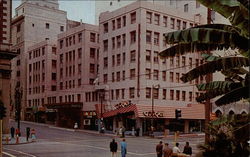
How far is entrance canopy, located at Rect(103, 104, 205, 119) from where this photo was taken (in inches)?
2098

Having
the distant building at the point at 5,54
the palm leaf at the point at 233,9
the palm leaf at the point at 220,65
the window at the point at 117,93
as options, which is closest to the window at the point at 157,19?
the window at the point at 117,93

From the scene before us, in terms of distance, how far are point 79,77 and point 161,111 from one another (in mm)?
21342

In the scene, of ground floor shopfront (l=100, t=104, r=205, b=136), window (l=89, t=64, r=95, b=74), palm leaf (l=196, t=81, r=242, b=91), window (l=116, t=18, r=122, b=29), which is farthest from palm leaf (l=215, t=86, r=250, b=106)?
window (l=89, t=64, r=95, b=74)

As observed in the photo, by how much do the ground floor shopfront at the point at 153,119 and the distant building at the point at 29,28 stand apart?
4297cm

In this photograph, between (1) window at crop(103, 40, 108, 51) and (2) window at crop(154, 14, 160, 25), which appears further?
(1) window at crop(103, 40, 108, 51)

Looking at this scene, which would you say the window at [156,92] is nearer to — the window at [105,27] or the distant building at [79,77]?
the distant building at [79,77]

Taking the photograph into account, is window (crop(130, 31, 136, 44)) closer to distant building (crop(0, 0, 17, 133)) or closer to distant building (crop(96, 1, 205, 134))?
distant building (crop(96, 1, 205, 134))

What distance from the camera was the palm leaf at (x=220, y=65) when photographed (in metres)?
11.1

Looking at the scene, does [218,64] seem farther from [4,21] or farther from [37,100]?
[37,100]

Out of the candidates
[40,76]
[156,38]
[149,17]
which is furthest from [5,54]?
[40,76]

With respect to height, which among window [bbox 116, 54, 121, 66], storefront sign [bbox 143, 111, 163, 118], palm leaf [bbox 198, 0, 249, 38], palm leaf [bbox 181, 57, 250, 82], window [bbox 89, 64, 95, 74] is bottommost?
storefront sign [bbox 143, 111, 163, 118]

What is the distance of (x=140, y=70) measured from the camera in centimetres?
5519

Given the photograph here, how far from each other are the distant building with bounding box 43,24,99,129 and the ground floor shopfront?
661 centimetres

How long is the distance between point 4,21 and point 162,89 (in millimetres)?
26010
